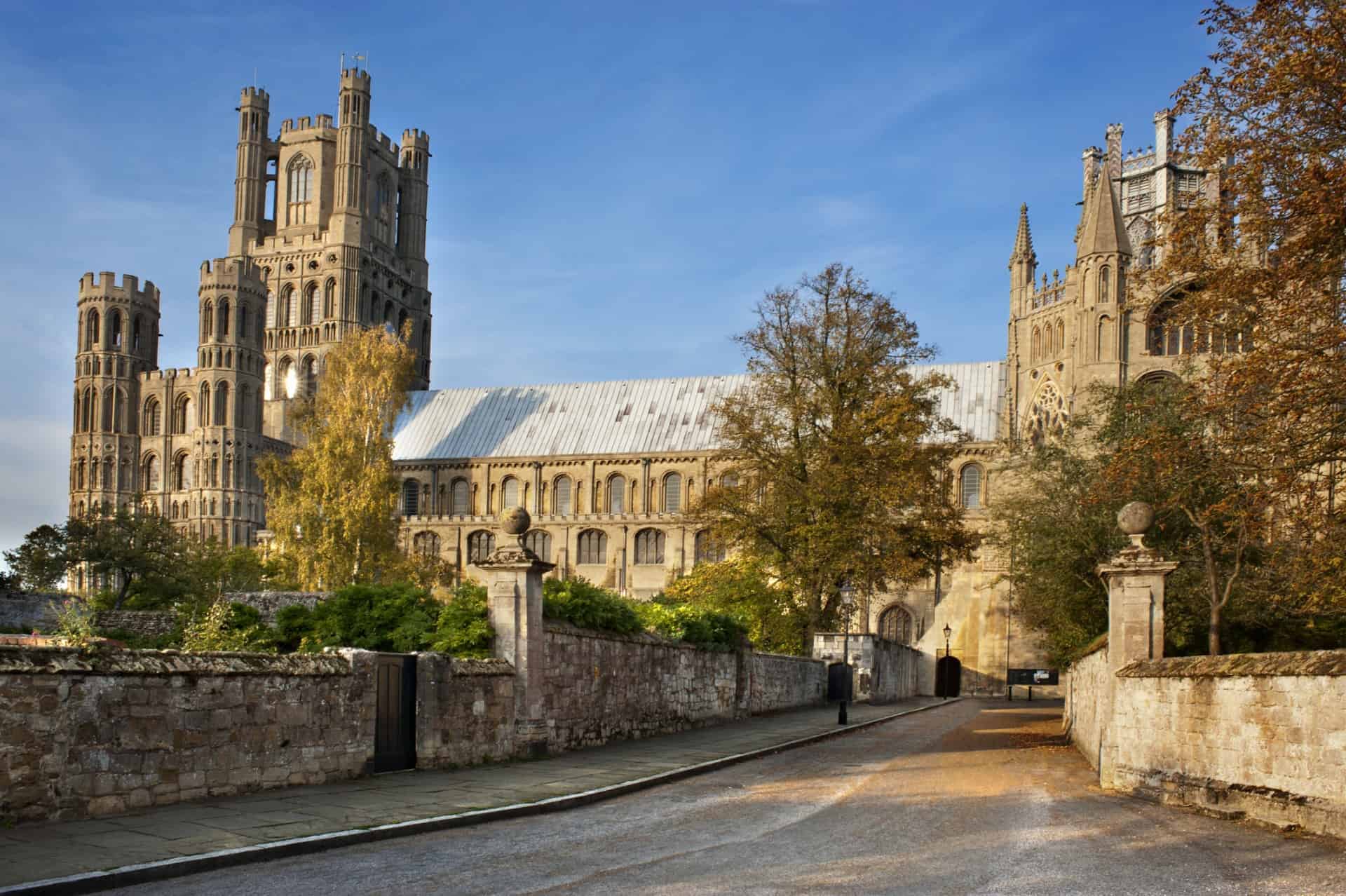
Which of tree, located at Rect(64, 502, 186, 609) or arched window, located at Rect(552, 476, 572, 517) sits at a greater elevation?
arched window, located at Rect(552, 476, 572, 517)

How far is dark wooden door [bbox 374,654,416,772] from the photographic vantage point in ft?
49.9

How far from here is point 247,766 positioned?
12938 millimetres

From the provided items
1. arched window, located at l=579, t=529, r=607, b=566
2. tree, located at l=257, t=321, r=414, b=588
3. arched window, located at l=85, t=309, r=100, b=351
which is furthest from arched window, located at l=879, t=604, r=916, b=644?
arched window, located at l=85, t=309, r=100, b=351

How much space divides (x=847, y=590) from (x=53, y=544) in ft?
87.2

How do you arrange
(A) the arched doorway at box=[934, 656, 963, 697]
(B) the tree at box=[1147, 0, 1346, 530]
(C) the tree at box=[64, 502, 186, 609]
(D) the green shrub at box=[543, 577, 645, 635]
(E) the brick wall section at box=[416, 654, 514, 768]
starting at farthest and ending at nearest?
(A) the arched doorway at box=[934, 656, 963, 697] → (C) the tree at box=[64, 502, 186, 609] → (D) the green shrub at box=[543, 577, 645, 635] → (E) the brick wall section at box=[416, 654, 514, 768] → (B) the tree at box=[1147, 0, 1346, 530]

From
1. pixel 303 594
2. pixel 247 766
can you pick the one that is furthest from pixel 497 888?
pixel 303 594

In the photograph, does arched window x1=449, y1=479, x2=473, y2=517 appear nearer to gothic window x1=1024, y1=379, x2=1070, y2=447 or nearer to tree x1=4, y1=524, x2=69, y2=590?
gothic window x1=1024, y1=379, x2=1070, y2=447

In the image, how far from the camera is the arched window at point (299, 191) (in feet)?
348

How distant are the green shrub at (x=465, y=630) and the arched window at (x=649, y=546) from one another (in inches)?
2400

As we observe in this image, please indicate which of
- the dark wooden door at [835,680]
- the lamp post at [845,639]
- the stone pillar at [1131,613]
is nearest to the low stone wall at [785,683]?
the dark wooden door at [835,680]

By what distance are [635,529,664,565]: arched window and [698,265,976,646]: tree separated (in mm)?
39501

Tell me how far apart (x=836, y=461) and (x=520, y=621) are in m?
19.6

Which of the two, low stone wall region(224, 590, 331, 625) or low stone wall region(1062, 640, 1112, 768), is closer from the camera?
low stone wall region(1062, 640, 1112, 768)

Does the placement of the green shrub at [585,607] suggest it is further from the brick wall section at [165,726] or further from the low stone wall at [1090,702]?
the low stone wall at [1090,702]
